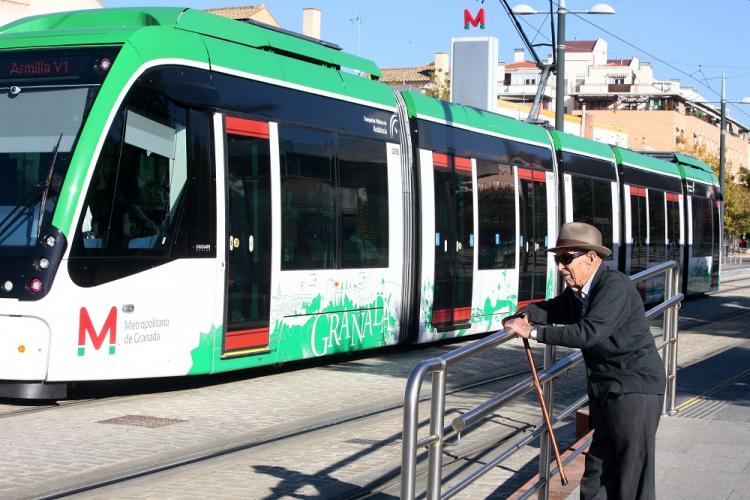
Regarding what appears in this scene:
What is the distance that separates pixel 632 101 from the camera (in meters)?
109

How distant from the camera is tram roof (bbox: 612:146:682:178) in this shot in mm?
24734

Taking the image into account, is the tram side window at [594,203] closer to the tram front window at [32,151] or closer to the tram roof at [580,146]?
the tram roof at [580,146]

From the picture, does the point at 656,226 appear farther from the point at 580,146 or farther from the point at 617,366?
the point at 617,366

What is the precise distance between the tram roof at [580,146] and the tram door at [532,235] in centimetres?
131

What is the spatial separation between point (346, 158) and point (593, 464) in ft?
28.6

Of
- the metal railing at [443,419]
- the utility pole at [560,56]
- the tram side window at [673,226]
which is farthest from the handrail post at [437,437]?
the tram side window at [673,226]

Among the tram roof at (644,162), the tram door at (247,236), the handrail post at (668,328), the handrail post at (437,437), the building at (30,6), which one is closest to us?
the handrail post at (437,437)

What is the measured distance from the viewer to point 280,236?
12609mm

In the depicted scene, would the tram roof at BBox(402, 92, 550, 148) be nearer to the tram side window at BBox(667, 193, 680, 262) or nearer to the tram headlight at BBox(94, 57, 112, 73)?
the tram headlight at BBox(94, 57, 112, 73)

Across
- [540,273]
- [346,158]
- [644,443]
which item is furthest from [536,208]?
[644,443]

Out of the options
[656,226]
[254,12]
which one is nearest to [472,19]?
[656,226]

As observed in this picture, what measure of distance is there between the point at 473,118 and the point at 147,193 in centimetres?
807

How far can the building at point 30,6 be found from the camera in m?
41.8

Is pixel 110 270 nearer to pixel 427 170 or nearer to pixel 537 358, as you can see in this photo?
pixel 427 170
